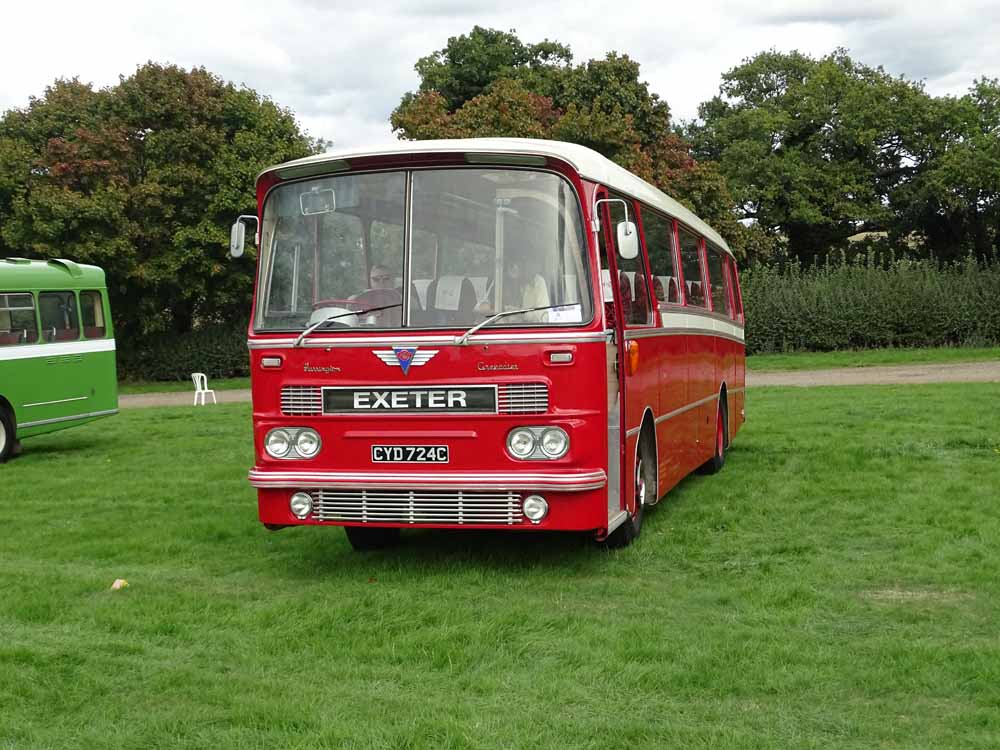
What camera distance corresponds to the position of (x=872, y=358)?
109 ft

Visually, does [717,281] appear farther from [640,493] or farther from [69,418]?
[69,418]

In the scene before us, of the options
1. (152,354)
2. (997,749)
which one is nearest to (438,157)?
(997,749)

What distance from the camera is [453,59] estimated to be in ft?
173

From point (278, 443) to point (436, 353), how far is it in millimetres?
1259

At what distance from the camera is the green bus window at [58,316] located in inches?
725

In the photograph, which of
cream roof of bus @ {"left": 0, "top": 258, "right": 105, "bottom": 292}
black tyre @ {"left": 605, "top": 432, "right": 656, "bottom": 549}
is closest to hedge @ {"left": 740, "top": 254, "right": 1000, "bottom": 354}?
cream roof of bus @ {"left": 0, "top": 258, "right": 105, "bottom": 292}

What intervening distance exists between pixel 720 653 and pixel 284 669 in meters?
2.10

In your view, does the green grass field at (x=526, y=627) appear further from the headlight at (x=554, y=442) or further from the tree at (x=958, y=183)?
the tree at (x=958, y=183)

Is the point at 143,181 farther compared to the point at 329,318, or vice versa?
the point at 143,181

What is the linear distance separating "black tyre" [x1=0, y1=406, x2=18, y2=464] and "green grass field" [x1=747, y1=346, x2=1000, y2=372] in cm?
2003

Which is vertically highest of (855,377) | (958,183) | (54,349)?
(958,183)

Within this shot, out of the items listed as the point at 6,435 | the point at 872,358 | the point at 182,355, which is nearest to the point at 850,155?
the point at 872,358

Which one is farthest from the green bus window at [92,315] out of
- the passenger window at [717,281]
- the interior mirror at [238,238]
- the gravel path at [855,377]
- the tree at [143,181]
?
the tree at [143,181]

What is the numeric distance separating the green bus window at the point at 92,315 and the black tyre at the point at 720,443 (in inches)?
396
